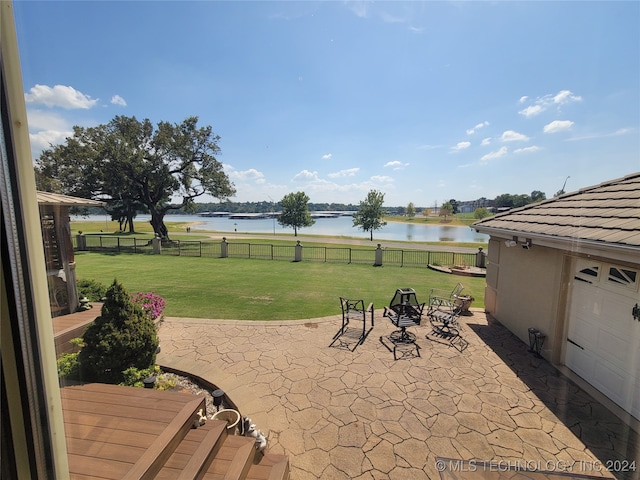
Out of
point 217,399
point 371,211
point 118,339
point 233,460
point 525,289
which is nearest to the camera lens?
point 233,460

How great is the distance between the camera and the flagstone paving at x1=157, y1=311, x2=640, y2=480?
3168 millimetres

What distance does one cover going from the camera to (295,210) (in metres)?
39.7

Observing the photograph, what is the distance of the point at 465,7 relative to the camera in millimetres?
2855

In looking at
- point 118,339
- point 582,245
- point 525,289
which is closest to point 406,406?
point 582,245

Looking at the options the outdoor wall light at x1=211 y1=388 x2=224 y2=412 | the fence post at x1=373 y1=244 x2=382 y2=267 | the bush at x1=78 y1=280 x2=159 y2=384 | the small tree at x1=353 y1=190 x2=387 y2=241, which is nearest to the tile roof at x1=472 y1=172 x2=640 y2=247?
the outdoor wall light at x1=211 y1=388 x2=224 y2=412

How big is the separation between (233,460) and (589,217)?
639cm

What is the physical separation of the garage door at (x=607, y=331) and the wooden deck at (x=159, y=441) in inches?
187

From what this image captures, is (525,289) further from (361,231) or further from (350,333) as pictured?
(361,231)

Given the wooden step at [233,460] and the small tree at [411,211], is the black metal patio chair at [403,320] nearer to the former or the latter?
the wooden step at [233,460]

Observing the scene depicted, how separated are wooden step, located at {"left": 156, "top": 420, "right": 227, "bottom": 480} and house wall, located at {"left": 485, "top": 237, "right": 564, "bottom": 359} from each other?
5974 mm

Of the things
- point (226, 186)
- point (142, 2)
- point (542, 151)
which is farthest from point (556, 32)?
point (226, 186)

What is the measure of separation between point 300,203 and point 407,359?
1392 inches

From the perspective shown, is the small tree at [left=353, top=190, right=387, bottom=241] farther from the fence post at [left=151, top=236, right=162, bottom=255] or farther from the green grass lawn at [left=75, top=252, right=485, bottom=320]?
the fence post at [left=151, top=236, right=162, bottom=255]

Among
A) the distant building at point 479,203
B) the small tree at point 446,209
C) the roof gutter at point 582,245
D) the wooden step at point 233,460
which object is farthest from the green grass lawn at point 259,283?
the small tree at point 446,209
